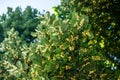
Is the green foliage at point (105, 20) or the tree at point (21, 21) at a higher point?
the tree at point (21, 21)

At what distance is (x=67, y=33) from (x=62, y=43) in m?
0.25

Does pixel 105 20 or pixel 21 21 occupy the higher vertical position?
pixel 21 21

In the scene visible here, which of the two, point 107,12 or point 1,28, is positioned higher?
point 1,28

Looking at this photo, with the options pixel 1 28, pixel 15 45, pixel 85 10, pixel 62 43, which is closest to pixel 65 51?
pixel 62 43

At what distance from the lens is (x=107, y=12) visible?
9.66 m

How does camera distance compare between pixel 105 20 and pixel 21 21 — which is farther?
pixel 21 21

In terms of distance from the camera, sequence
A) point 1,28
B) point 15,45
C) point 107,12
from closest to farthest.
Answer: point 15,45, point 107,12, point 1,28

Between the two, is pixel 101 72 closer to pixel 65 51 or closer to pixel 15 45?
pixel 65 51

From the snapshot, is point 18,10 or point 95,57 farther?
point 18,10

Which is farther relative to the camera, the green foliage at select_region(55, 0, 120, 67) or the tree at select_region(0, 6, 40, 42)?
the tree at select_region(0, 6, 40, 42)

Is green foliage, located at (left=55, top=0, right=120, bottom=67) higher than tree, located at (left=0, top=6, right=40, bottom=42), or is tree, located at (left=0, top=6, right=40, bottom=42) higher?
tree, located at (left=0, top=6, right=40, bottom=42)

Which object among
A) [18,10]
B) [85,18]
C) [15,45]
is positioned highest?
[18,10]

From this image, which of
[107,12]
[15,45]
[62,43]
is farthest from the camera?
[107,12]

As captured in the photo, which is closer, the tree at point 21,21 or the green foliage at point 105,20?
the green foliage at point 105,20
